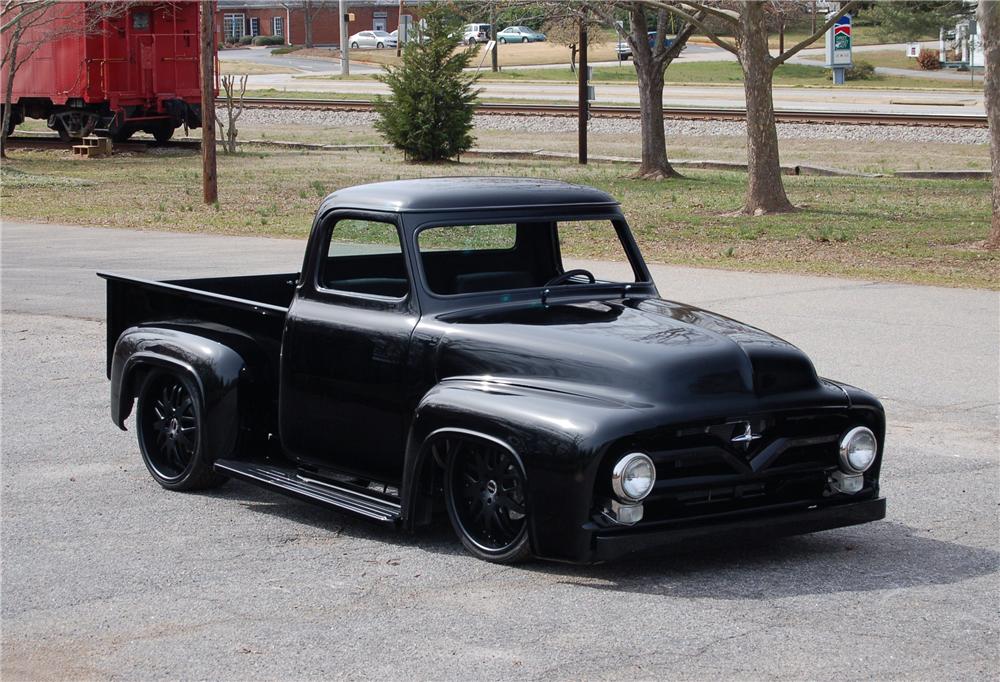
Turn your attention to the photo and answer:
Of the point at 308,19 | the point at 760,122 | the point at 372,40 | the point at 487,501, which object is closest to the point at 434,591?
the point at 487,501

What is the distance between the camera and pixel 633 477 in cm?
535

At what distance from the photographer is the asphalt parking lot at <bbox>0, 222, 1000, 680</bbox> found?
4.82 metres

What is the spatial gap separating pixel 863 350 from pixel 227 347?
20.0ft

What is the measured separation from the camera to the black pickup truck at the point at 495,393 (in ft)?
17.9

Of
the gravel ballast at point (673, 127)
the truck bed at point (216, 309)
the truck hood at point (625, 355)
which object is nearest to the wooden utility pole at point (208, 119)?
the truck bed at point (216, 309)

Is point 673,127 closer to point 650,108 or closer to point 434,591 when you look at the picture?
point 650,108

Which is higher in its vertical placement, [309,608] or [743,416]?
[743,416]

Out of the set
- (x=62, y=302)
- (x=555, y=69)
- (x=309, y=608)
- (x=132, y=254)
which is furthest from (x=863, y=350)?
(x=555, y=69)

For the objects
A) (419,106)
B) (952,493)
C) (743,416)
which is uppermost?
(419,106)

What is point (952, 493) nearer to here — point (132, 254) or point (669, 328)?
point (669, 328)

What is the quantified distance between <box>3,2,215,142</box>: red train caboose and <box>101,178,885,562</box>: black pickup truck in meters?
27.4

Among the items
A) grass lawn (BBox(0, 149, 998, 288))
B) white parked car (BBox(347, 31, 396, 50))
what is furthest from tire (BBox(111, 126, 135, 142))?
white parked car (BBox(347, 31, 396, 50))

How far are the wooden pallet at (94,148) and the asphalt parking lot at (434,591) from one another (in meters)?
26.2

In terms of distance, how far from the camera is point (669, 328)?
6000 mm
